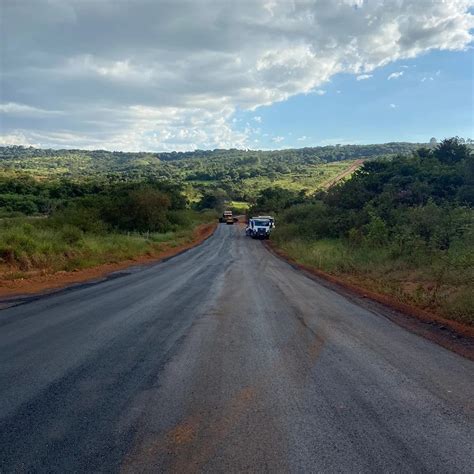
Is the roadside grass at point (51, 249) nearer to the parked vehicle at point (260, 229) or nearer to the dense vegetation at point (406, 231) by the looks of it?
the dense vegetation at point (406, 231)

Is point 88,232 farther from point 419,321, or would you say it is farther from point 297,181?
point 297,181

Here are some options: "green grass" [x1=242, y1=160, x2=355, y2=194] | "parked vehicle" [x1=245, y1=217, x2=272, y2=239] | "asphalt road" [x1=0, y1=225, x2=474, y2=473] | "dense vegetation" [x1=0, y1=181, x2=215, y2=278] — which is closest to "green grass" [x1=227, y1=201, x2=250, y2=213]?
"green grass" [x1=242, y1=160, x2=355, y2=194]

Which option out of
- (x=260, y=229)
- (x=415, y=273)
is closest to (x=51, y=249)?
(x=415, y=273)

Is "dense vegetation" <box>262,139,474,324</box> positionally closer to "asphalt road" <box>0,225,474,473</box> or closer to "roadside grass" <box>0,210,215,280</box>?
"asphalt road" <box>0,225,474,473</box>

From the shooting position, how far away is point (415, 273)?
14594 millimetres

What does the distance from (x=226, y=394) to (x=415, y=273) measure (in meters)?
11.4

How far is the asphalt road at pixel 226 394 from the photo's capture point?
3512 millimetres

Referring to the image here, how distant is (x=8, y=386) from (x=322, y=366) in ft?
12.4

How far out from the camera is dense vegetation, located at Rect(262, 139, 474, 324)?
12164 mm

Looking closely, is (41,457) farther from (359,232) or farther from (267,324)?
(359,232)

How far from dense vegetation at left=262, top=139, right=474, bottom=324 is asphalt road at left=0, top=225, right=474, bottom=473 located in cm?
377

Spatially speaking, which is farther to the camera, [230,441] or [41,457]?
[230,441]

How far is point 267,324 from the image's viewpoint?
8.47 m

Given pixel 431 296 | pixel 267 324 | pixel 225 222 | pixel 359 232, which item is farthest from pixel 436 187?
pixel 225 222
